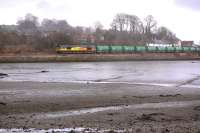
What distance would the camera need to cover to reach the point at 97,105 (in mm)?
16672

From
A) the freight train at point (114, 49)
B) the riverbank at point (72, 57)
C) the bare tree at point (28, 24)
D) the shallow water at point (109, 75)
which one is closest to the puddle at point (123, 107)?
the shallow water at point (109, 75)

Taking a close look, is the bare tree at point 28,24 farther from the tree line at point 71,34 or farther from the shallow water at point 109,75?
the shallow water at point 109,75

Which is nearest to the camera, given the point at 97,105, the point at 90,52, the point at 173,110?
the point at 173,110

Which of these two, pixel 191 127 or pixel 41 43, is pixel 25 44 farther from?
pixel 191 127

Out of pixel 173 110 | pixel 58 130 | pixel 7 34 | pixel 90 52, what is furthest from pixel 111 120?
pixel 7 34

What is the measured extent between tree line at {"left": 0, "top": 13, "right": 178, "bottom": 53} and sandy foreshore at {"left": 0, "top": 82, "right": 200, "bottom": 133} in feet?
274

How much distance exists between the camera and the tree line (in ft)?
356

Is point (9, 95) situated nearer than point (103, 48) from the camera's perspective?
Yes

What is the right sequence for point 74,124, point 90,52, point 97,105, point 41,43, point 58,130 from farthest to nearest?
point 41,43
point 90,52
point 97,105
point 74,124
point 58,130

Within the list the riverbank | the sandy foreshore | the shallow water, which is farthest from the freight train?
the sandy foreshore

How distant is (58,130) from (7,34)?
105m

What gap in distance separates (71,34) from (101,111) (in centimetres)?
11262

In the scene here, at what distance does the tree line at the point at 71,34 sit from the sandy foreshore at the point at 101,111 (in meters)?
83.6

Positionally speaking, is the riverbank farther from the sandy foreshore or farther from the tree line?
the sandy foreshore
